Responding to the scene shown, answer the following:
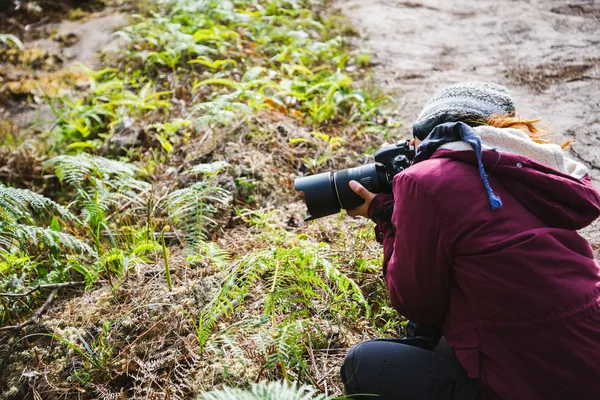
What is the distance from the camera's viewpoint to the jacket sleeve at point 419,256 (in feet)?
5.06

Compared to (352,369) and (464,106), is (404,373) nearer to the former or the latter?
(352,369)

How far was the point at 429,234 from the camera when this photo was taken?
156 centimetres

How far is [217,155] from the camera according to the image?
3666 millimetres

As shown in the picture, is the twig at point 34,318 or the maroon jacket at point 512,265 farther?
the twig at point 34,318

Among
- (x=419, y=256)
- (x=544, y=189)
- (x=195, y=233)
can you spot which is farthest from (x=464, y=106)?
(x=195, y=233)

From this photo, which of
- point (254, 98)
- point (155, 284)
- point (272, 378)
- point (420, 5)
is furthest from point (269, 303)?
point (420, 5)

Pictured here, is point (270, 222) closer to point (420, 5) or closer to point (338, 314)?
point (338, 314)

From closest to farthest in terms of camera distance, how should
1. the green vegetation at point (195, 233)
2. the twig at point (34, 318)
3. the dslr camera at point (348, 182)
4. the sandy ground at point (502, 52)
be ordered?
the dslr camera at point (348, 182)
the green vegetation at point (195, 233)
the twig at point (34, 318)
the sandy ground at point (502, 52)

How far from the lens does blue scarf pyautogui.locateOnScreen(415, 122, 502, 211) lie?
4.77 feet

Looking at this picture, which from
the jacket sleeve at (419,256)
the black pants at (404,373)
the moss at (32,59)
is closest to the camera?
the jacket sleeve at (419,256)

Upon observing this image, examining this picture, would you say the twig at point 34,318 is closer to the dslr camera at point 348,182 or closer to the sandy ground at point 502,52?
the dslr camera at point 348,182

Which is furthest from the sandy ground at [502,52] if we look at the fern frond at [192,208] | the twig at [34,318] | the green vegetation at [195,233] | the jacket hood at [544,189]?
the twig at [34,318]

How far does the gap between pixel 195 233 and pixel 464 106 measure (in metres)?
1.79

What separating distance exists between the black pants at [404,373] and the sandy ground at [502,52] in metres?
2.23
